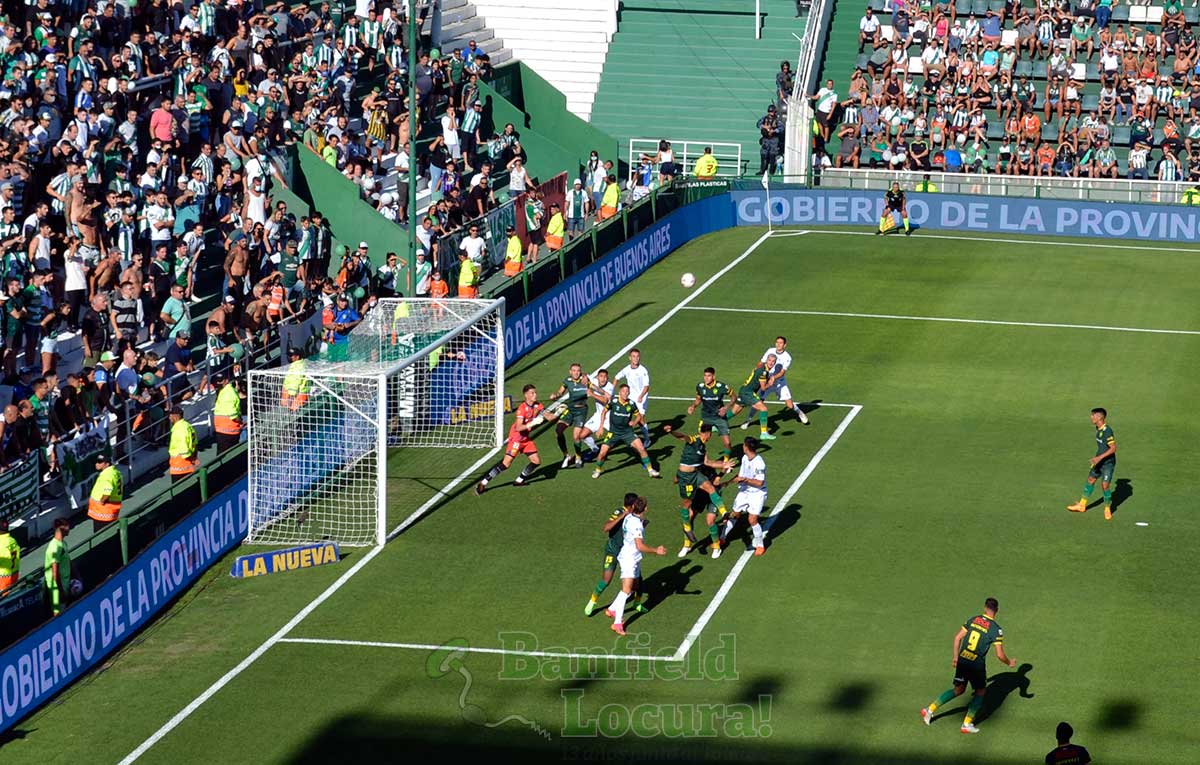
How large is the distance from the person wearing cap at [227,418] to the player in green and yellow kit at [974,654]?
527 inches

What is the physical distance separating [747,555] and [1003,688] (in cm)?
590

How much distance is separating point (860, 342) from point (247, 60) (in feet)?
51.8

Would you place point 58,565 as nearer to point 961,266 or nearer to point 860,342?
point 860,342

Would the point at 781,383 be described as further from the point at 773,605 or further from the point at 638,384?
the point at 773,605

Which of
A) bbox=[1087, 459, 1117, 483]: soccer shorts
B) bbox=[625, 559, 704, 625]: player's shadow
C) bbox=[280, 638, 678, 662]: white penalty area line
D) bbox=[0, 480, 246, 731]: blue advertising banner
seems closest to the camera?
bbox=[0, 480, 246, 731]: blue advertising banner

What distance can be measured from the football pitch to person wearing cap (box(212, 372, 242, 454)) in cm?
295

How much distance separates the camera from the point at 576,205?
50.4 meters

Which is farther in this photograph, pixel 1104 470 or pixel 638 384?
pixel 638 384

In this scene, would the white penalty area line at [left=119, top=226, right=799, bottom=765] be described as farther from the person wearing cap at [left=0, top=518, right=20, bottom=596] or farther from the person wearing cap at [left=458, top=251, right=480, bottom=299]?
the person wearing cap at [left=458, top=251, right=480, bottom=299]

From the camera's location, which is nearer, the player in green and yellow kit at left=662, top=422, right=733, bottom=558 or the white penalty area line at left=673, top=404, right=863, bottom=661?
the white penalty area line at left=673, top=404, right=863, bottom=661

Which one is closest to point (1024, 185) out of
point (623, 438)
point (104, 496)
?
point (623, 438)

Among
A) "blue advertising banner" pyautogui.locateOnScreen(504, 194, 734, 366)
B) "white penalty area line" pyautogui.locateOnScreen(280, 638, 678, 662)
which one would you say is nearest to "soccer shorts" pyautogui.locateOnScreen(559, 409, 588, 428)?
"blue advertising banner" pyautogui.locateOnScreen(504, 194, 734, 366)

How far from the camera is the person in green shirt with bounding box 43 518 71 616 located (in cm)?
2441

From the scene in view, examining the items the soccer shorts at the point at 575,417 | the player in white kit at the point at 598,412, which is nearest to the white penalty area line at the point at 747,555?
the player in white kit at the point at 598,412
